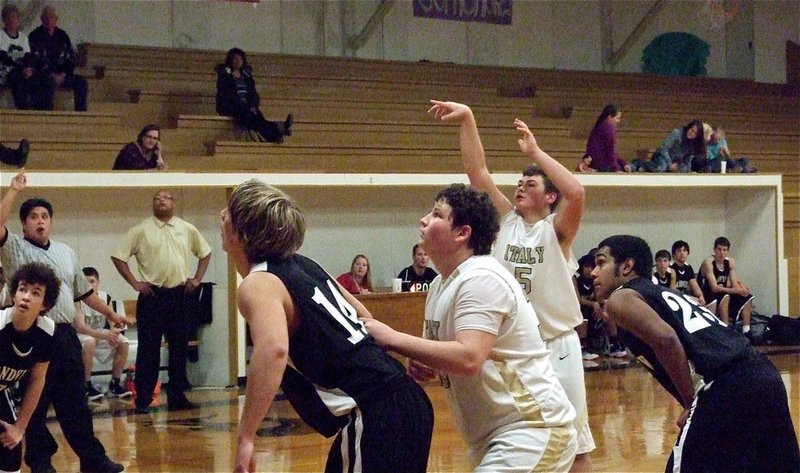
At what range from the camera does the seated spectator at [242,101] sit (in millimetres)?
13547

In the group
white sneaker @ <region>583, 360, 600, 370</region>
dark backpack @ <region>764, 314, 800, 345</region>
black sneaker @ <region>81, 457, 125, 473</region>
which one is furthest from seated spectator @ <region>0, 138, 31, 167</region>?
dark backpack @ <region>764, 314, 800, 345</region>

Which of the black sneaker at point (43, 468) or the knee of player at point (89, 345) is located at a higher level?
the knee of player at point (89, 345)

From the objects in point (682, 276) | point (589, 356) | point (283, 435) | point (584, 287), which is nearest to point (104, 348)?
point (283, 435)

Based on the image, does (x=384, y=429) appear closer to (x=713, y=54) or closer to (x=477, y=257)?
(x=477, y=257)

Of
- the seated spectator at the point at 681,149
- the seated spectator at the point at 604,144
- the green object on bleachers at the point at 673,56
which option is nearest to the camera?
the seated spectator at the point at 604,144

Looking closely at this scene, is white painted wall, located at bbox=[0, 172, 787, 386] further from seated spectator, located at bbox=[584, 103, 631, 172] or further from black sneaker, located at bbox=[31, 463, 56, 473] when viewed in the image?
black sneaker, located at bbox=[31, 463, 56, 473]

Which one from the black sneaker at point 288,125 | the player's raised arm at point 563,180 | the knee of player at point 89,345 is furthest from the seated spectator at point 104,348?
the player's raised arm at point 563,180

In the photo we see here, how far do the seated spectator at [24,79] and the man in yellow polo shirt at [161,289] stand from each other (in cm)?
322

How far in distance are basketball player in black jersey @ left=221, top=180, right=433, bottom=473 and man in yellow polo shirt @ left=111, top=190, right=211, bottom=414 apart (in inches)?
275

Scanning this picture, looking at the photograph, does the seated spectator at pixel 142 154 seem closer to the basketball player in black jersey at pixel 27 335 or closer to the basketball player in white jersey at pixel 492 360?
the basketball player in black jersey at pixel 27 335

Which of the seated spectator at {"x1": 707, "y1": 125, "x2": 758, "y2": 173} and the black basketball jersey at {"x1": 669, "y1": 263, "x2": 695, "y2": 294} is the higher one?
the seated spectator at {"x1": 707, "y1": 125, "x2": 758, "y2": 173}

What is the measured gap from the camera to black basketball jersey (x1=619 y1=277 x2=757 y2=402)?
172 inches

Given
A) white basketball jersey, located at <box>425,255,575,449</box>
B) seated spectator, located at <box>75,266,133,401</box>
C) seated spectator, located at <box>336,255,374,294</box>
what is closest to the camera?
white basketball jersey, located at <box>425,255,575,449</box>

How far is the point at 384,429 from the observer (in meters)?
3.37
